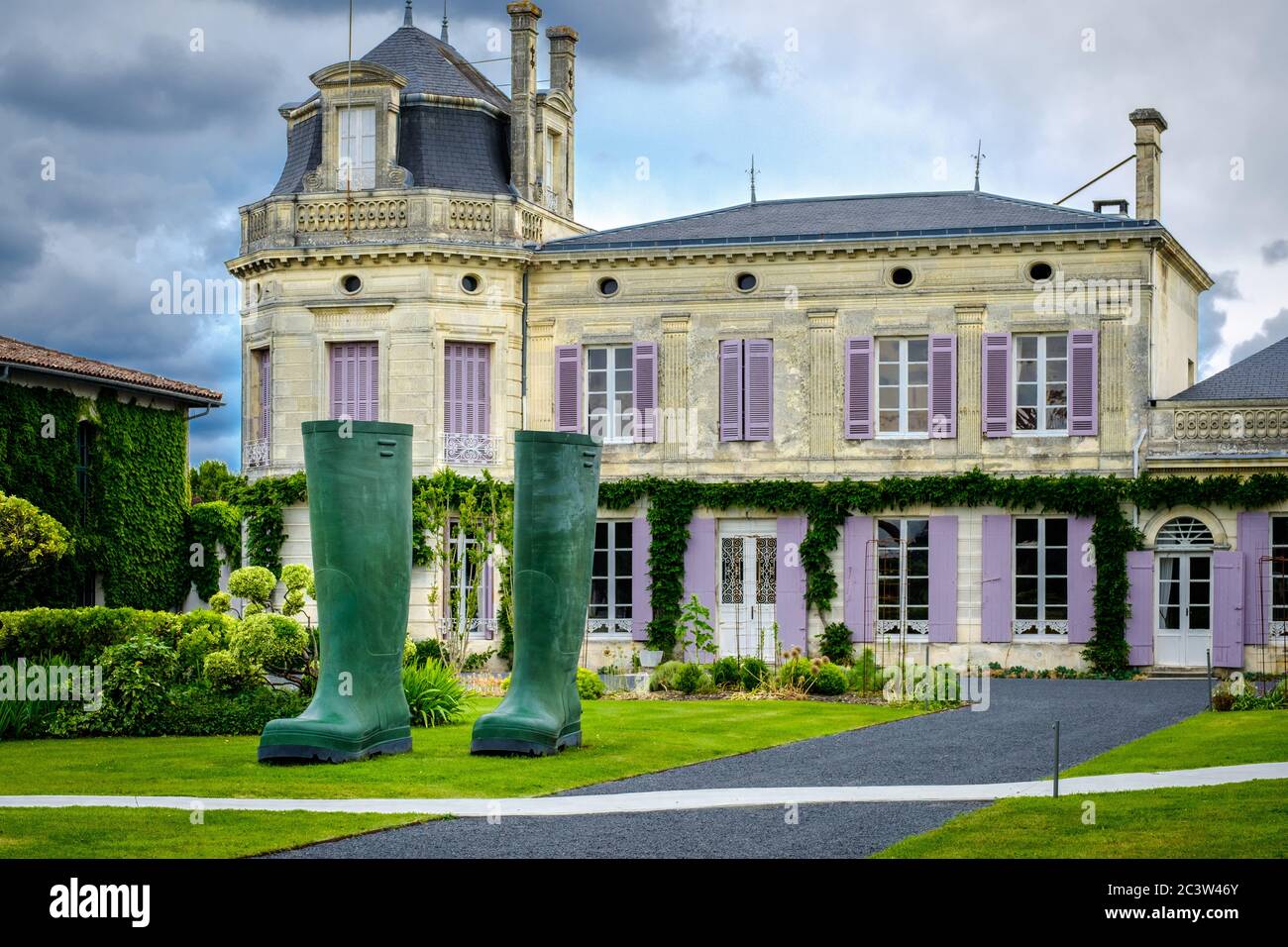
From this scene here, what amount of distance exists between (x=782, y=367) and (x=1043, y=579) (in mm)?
5680

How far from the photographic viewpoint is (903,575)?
2947cm

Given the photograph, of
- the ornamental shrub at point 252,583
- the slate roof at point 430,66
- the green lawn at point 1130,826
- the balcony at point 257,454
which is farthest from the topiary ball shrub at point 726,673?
the slate roof at point 430,66

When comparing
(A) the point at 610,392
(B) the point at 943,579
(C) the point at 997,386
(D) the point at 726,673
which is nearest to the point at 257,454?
(A) the point at 610,392

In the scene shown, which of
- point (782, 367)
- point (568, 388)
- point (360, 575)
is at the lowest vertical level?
point (360, 575)

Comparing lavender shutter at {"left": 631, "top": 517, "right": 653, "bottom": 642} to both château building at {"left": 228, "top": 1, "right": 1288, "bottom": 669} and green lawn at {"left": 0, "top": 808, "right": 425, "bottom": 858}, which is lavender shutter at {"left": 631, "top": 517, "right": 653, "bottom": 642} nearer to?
château building at {"left": 228, "top": 1, "right": 1288, "bottom": 669}

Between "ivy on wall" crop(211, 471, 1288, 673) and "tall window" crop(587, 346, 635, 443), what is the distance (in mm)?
1085

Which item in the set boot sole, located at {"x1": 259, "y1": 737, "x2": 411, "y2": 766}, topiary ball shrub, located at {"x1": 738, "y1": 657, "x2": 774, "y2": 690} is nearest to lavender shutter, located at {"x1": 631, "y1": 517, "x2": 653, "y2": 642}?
topiary ball shrub, located at {"x1": 738, "y1": 657, "x2": 774, "y2": 690}

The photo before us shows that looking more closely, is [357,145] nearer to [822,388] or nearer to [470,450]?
[470,450]

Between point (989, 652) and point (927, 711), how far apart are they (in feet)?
23.3

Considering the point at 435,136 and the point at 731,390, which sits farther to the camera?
→ the point at 435,136

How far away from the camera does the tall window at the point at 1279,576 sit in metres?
28.0

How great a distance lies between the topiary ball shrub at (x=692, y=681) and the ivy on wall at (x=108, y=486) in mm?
9983

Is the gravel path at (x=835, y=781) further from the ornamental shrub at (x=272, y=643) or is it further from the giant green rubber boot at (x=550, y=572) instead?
the ornamental shrub at (x=272, y=643)

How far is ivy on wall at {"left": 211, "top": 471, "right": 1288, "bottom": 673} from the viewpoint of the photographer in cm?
2841
